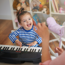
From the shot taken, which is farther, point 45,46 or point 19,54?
point 19,54

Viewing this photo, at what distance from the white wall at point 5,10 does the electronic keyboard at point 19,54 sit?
1752 millimetres

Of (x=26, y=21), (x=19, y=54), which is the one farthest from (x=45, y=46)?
(x=26, y=21)

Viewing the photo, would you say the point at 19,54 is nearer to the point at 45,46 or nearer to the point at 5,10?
the point at 45,46

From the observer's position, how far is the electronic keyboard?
55 centimetres

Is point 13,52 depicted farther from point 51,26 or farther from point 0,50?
point 51,26

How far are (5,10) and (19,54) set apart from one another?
1.91m

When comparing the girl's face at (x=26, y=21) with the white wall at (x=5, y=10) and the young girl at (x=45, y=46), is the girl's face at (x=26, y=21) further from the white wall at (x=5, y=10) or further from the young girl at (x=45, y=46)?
the white wall at (x=5, y=10)

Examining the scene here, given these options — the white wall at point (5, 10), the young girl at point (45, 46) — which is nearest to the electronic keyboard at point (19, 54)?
the young girl at point (45, 46)

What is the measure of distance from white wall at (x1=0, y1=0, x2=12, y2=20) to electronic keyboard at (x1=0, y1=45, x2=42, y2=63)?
175 centimetres

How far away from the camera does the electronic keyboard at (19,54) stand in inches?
21.6

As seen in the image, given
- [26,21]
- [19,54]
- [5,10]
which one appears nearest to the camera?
[19,54]

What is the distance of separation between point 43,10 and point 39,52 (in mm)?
1330

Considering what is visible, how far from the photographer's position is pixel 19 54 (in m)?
0.59

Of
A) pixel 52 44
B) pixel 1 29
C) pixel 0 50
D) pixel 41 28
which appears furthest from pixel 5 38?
pixel 41 28
